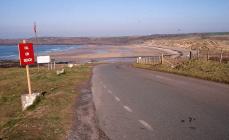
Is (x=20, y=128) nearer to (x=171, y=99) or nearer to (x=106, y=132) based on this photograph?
(x=106, y=132)

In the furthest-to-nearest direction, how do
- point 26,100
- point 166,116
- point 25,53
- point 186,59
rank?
1. point 186,59
2. point 26,100
3. point 25,53
4. point 166,116

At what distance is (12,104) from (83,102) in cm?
624

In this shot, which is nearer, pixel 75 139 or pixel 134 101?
pixel 75 139

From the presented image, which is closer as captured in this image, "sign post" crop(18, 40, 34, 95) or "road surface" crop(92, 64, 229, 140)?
"road surface" crop(92, 64, 229, 140)

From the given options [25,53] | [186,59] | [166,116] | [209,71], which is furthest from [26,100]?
[186,59]

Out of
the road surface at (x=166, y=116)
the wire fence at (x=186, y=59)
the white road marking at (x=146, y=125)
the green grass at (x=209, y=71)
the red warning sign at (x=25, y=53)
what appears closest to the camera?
the road surface at (x=166, y=116)

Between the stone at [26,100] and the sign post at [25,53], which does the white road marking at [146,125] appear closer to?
the sign post at [25,53]

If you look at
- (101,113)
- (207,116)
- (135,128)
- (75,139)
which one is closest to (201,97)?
(207,116)

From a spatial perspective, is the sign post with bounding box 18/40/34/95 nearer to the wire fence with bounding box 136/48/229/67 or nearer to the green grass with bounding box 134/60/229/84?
the green grass with bounding box 134/60/229/84

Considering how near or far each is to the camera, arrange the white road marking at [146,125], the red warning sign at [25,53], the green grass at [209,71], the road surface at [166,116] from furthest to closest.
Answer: the green grass at [209,71] < the red warning sign at [25,53] < the white road marking at [146,125] < the road surface at [166,116]

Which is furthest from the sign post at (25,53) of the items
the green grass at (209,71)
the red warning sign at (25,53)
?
the green grass at (209,71)

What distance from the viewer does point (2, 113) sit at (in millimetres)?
14938

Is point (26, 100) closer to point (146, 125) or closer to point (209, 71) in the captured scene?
point (146, 125)

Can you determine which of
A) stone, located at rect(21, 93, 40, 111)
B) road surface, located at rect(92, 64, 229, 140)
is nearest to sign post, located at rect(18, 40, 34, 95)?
stone, located at rect(21, 93, 40, 111)
